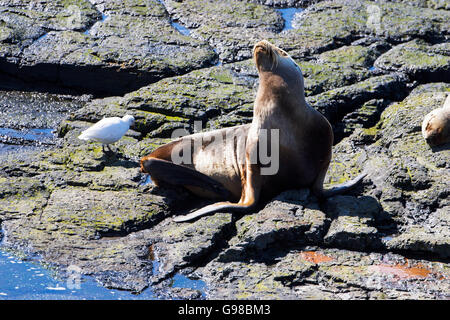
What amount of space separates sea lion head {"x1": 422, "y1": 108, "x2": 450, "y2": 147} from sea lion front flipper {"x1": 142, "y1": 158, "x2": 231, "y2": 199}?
241cm

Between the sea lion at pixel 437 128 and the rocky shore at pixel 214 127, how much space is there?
0.15 metres

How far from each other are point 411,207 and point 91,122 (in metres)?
4.59

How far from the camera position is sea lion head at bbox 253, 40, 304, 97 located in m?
6.66

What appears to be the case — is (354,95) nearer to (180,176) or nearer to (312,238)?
(180,176)

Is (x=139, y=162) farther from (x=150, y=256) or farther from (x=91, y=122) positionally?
(x=150, y=256)

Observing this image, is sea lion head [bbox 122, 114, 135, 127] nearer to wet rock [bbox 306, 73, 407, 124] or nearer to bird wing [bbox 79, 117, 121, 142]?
bird wing [bbox 79, 117, 121, 142]

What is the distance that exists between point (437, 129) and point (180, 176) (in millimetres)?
2870

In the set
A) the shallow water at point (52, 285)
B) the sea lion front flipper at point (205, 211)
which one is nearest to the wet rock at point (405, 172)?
the sea lion front flipper at point (205, 211)

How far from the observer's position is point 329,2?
13117mm

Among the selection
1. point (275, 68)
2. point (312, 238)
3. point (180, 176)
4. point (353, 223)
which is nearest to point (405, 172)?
point (353, 223)

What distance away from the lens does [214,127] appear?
8.77 meters

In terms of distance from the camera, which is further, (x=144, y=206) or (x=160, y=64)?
(x=160, y=64)

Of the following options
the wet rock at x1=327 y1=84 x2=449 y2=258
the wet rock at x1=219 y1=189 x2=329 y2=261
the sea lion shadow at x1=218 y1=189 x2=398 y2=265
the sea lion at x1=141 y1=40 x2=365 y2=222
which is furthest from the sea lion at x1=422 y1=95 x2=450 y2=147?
the wet rock at x1=219 y1=189 x2=329 y2=261

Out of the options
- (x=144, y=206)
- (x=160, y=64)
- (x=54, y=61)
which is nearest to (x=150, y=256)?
(x=144, y=206)
